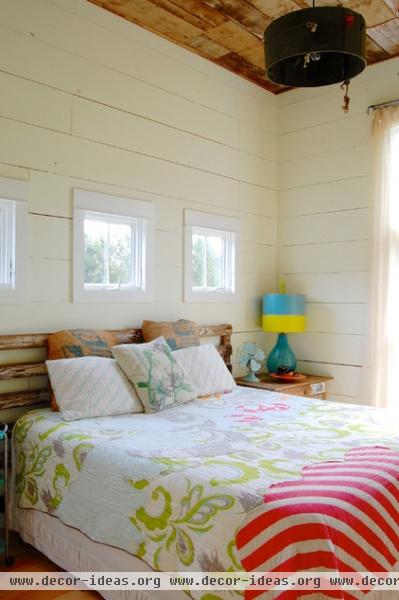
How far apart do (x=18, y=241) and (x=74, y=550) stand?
5.01 feet

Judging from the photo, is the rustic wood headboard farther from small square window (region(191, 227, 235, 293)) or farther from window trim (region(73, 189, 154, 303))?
small square window (region(191, 227, 235, 293))

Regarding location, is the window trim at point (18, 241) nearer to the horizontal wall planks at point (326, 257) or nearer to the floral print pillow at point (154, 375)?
the floral print pillow at point (154, 375)

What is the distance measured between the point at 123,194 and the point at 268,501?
7.22ft

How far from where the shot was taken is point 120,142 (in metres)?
3.13

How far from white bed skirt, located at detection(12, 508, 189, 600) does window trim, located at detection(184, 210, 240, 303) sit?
69.0 inches

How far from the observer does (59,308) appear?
9.28 ft

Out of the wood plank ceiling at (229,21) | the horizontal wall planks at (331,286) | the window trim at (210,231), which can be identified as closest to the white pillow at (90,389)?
the window trim at (210,231)

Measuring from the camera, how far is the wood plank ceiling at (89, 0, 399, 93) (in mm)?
2994

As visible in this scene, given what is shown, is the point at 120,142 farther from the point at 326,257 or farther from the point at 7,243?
the point at 326,257

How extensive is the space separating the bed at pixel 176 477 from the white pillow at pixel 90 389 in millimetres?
57

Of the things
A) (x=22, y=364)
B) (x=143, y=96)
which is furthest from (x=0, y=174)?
(x=143, y=96)

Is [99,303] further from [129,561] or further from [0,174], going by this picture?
[129,561]

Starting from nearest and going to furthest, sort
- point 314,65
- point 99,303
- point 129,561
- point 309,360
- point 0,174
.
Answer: point 129,561
point 314,65
point 0,174
point 99,303
point 309,360

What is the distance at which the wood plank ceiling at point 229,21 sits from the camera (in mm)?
2994
